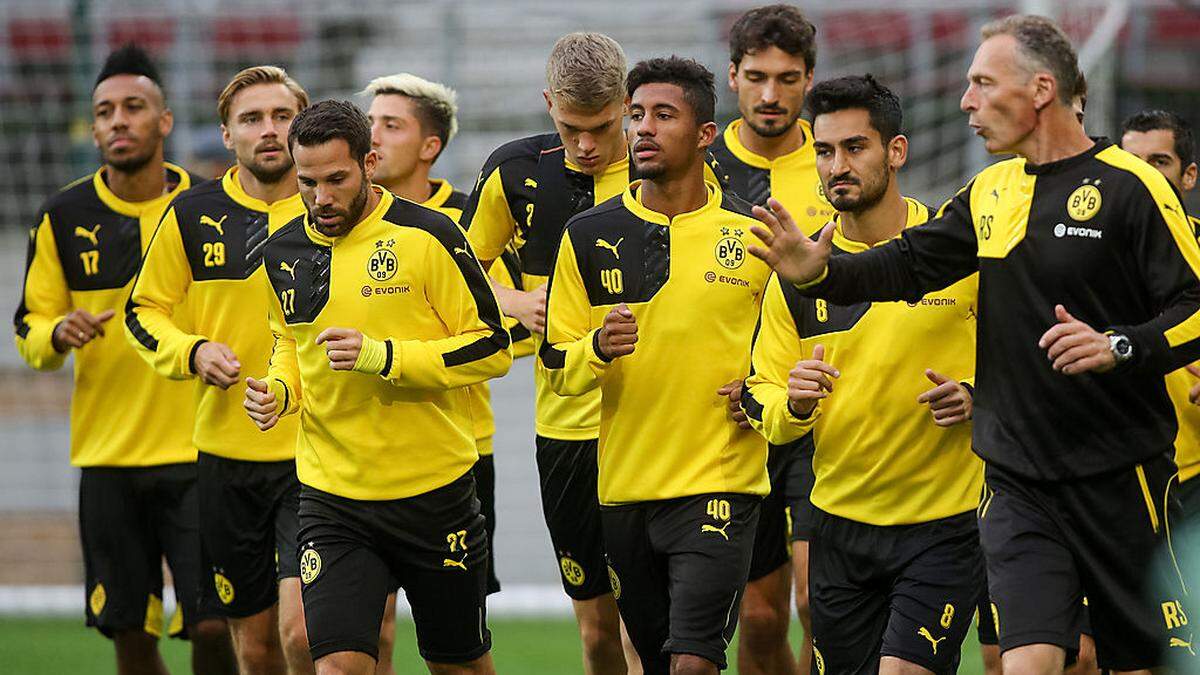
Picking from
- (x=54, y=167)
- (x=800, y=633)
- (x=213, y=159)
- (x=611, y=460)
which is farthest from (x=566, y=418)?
(x=54, y=167)

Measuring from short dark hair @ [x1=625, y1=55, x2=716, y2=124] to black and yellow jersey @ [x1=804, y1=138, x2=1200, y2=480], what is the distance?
42.3 inches

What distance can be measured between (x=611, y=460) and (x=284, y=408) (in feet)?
3.81

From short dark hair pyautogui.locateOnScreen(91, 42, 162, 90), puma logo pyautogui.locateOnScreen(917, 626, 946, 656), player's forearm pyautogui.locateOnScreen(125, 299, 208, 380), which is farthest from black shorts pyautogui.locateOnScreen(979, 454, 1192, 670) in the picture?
short dark hair pyautogui.locateOnScreen(91, 42, 162, 90)

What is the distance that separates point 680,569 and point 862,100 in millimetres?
1712

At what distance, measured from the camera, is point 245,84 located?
7531mm

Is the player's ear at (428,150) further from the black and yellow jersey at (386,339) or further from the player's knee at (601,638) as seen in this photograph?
the player's knee at (601,638)

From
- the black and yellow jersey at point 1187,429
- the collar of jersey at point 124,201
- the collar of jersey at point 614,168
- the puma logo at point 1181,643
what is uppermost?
the collar of jersey at point 614,168

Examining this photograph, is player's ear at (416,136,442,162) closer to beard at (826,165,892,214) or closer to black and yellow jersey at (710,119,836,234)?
black and yellow jersey at (710,119,836,234)

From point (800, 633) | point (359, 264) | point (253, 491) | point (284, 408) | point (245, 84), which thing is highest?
point (245, 84)

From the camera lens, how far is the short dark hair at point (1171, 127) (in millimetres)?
7723

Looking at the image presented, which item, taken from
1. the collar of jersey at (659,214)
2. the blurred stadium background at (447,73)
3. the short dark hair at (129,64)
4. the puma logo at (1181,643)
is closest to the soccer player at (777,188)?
the collar of jersey at (659,214)

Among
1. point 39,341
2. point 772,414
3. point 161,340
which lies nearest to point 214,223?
point 161,340

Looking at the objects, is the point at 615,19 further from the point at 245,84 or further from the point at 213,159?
the point at 245,84

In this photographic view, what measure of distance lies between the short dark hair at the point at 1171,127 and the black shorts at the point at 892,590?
101 inches
